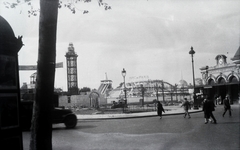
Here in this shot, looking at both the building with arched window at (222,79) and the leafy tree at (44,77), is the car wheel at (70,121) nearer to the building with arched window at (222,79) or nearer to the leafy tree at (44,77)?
the leafy tree at (44,77)

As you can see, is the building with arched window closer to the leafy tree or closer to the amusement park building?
the amusement park building

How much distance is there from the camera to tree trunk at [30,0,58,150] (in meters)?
4.38

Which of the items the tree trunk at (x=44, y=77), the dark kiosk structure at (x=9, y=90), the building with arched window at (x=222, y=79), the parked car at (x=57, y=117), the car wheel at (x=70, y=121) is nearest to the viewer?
the dark kiosk structure at (x=9, y=90)

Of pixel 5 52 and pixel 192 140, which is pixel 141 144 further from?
pixel 5 52

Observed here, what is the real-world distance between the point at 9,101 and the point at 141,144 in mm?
5728

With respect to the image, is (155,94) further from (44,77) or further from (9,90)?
(9,90)

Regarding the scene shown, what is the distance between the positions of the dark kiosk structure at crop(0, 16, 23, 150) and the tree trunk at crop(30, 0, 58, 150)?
1.72 ft

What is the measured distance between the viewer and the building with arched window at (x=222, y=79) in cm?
3527

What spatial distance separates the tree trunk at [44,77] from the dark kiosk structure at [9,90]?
53 cm

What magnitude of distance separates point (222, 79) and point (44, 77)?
1582 inches

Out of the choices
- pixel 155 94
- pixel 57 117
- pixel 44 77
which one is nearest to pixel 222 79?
pixel 57 117

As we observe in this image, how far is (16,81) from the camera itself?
3.86 m

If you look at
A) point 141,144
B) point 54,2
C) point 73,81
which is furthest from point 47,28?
point 73,81

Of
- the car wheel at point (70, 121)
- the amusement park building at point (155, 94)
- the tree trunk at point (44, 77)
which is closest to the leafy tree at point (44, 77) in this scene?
the tree trunk at point (44, 77)
